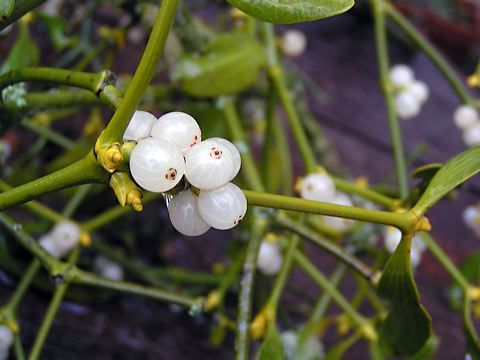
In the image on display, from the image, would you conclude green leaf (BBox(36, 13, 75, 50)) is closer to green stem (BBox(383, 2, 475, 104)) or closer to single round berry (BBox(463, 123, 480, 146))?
green stem (BBox(383, 2, 475, 104))

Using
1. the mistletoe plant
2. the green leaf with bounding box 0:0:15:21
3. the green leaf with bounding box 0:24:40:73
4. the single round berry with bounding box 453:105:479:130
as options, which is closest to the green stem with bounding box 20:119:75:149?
the mistletoe plant

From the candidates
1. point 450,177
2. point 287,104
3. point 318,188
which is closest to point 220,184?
point 450,177

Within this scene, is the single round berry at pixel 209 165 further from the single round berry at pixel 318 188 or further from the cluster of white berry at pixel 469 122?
the cluster of white berry at pixel 469 122

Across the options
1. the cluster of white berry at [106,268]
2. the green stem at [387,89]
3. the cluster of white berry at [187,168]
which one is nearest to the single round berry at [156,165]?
the cluster of white berry at [187,168]

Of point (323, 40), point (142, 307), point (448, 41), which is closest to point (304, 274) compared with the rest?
point (142, 307)

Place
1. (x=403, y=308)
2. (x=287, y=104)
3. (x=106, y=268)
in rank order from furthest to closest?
(x=106, y=268), (x=287, y=104), (x=403, y=308)

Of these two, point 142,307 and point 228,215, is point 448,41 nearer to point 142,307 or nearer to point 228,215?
point 142,307

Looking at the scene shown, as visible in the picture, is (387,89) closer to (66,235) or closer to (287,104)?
(287,104)
